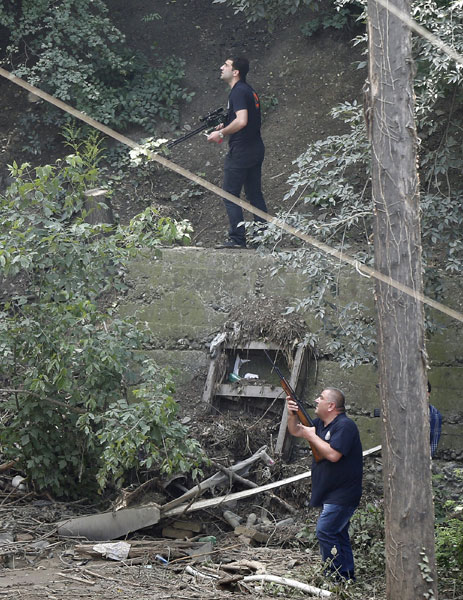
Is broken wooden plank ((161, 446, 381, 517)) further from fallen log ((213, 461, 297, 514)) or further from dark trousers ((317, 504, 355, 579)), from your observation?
dark trousers ((317, 504, 355, 579))

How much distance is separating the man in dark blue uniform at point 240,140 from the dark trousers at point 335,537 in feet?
14.2

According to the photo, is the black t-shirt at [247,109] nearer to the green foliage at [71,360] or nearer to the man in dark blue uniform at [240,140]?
the man in dark blue uniform at [240,140]

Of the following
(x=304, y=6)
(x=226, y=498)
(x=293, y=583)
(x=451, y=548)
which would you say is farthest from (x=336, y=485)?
(x=304, y=6)

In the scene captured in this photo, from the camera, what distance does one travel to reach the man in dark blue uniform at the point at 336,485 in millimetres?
6273

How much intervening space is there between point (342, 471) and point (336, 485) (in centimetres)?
12

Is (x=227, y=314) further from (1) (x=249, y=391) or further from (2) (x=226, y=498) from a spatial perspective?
(2) (x=226, y=498)

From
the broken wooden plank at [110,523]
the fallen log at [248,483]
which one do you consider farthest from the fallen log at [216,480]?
the broken wooden plank at [110,523]

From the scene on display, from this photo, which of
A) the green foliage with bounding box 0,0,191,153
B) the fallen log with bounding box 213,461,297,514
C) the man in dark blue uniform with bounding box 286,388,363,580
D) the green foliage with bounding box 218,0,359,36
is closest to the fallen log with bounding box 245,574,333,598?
the man in dark blue uniform with bounding box 286,388,363,580

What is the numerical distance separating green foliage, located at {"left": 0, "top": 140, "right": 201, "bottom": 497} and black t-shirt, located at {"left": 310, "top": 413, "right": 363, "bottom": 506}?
1.33 metres

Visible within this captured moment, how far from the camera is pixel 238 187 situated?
10.1 metres

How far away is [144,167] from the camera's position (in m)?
12.5

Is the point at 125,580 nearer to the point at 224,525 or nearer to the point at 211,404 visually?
the point at 224,525

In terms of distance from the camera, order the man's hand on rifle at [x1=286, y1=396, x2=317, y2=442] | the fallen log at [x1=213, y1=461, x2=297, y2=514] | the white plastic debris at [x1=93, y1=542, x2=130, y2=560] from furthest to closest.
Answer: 1. the fallen log at [x1=213, y1=461, x2=297, y2=514]
2. the white plastic debris at [x1=93, y1=542, x2=130, y2=560]
3. the man's hand on rifle at [x1=286, y1=396, x2=317, y2=442]

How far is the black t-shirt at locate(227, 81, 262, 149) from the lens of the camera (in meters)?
9.76
